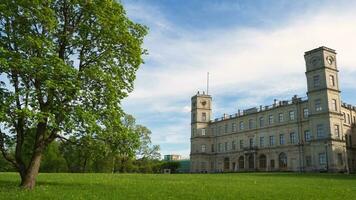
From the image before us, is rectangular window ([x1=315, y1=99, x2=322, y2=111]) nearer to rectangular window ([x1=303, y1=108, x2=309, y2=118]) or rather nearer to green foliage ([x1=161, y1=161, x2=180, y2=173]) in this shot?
rectangular window ([x1=303, y1=108, x2=309, y2=118])

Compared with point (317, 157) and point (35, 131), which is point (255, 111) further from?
point (35, 131)

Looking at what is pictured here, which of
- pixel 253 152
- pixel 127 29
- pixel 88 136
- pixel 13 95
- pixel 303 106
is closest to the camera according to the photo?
pixel 13 95

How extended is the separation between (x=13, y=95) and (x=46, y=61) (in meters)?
1.82

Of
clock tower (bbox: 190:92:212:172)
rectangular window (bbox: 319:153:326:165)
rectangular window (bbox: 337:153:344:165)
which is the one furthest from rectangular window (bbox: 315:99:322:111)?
clock tower (bbox: 190:92:212:172)

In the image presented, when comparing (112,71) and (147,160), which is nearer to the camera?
(112,71)

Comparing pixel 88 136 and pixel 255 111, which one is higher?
pixel 255 111

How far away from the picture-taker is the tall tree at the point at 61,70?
1608 centimetres

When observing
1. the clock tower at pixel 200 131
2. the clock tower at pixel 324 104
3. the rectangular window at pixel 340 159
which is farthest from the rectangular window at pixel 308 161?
the clock tower at pixel 200 131

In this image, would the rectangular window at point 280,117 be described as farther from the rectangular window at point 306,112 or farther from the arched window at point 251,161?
the arched window at point 251,161

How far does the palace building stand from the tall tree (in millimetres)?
50539

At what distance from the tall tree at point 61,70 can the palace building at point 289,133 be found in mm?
50539

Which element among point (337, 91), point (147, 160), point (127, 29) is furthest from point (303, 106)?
point (127, 29)

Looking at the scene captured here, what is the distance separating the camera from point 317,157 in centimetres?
6519

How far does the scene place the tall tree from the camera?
16.1m
